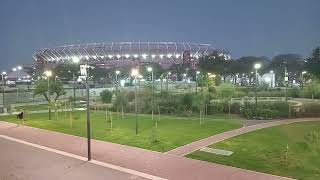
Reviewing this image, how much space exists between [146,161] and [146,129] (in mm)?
8336

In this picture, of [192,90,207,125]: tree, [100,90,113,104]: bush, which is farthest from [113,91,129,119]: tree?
[192,90,207,125]: tree

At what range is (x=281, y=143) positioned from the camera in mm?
19000

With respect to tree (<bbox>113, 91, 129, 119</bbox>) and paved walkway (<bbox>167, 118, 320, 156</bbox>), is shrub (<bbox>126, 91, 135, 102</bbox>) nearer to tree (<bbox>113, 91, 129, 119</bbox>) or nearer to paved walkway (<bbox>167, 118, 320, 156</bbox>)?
tree (<bbox>113, 91, 129, 119</bbox>)

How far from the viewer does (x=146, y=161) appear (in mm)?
15945

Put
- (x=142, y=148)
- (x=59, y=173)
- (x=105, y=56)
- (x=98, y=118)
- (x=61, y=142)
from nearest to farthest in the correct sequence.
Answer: (x=59, y=173)
(x=142, y=148)
(x=61, y=142)
(x=98, y=118)
(x=105, y=56)

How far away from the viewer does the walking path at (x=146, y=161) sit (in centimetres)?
1375

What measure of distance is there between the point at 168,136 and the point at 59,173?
7.66m

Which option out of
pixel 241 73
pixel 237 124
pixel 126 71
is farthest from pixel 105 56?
pixel 237 124

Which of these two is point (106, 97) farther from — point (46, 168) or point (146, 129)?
point (46, 168)

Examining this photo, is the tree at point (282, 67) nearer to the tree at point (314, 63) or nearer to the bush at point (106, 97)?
the tree at point (314, 63)

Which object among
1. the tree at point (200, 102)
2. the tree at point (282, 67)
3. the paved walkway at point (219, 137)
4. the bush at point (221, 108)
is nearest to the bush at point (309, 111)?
the paved walkway at point (219, 137)

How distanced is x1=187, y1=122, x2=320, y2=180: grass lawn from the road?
3906mm

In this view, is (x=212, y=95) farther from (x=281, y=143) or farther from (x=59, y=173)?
(x=59, y=173)

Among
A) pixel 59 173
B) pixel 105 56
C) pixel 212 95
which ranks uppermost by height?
pixel 105 56
